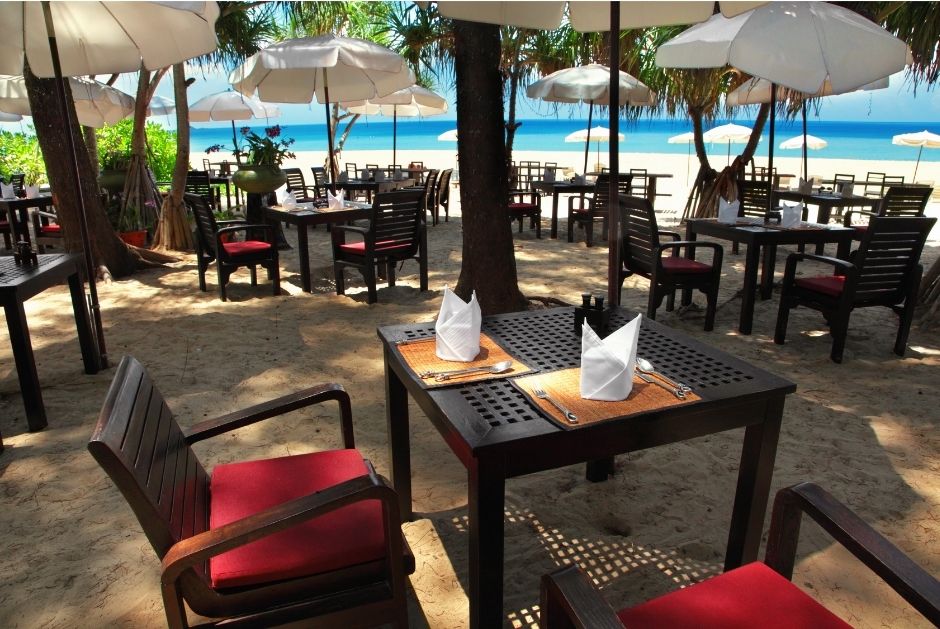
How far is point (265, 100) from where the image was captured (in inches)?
279

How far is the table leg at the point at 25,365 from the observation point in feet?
9.58

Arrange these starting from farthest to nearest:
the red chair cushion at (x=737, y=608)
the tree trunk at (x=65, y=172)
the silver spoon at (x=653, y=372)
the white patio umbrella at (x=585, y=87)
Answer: the white patio umbrella at (x=585, y=87), the tree trunk at (x=65, y=172), the silver spoon at (x=653, y=372), the red chair cushion at (x=737, y=608)

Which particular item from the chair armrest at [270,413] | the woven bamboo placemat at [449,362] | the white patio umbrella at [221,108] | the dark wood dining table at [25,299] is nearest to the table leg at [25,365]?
the dark wood dining table at [25,299]

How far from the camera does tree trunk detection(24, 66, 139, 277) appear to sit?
209 inches

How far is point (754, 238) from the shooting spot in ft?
14.7

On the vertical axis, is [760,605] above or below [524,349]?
below

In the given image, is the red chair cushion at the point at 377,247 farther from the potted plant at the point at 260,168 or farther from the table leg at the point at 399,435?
the table leg at the point at 399,435

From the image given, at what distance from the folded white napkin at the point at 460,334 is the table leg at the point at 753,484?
0.83m

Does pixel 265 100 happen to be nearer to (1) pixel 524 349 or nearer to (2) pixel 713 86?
(1) pixel 524 349

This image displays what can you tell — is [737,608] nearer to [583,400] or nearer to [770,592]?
[770,592]

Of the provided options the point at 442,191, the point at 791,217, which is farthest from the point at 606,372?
the point at 442,191

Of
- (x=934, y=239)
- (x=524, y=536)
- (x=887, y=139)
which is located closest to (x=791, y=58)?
(x=524, y=536)

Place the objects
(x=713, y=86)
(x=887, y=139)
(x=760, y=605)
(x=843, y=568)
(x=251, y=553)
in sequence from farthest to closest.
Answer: (x=887, y=139) → (x=713, y=86) → (x=843, y=568) → (x=251, y=553) → (x=760, y=605)

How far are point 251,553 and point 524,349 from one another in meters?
1.01
